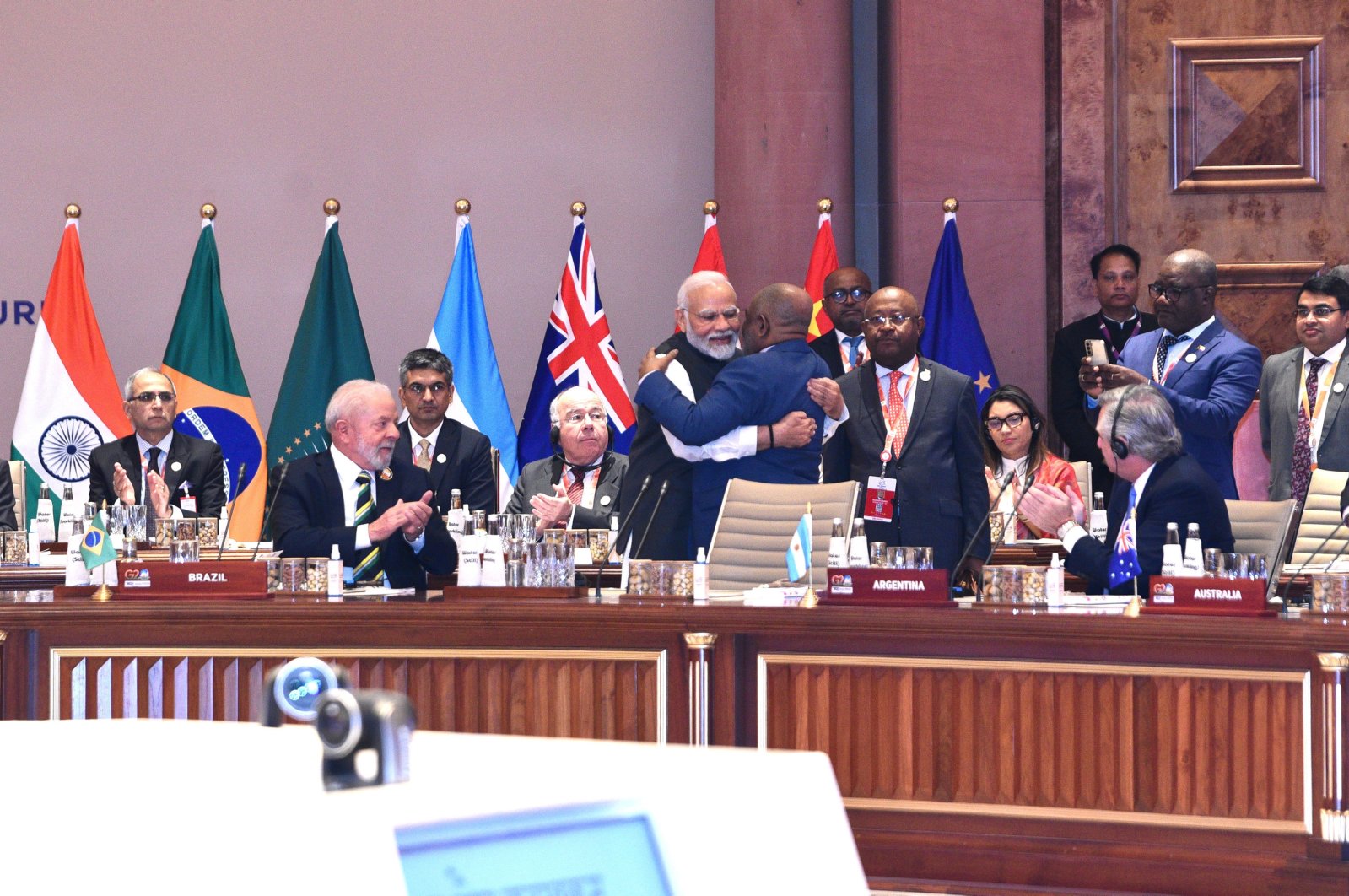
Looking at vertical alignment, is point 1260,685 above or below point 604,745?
below

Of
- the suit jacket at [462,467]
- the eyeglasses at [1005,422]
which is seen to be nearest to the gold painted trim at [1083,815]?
the suit jacket at [462,467]

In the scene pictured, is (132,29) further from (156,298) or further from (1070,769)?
(1070,769)

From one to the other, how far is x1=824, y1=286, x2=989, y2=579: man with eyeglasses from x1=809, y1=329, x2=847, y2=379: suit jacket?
1.22 m

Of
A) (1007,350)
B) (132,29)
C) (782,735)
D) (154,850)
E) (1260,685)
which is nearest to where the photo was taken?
(154,850)

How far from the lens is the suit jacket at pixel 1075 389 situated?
6.33 meters

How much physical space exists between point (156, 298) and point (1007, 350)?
412 cm

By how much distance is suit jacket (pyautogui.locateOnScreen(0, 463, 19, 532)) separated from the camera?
5773mm

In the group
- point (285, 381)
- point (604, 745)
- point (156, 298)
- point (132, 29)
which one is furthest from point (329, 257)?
point (604, 745)

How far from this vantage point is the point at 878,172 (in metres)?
7.47

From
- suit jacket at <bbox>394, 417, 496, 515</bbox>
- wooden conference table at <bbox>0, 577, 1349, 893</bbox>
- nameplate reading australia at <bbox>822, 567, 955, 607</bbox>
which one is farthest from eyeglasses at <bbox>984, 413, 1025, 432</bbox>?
wooden conference table at <bbox>0, 577, 1349, 893</bbox>

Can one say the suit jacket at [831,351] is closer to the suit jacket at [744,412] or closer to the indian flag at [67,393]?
the suit jacket at [744,412]

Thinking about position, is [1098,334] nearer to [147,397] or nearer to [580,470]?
[580,470]

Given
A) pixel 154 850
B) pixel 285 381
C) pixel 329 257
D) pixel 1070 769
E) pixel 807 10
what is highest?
pixel 807 10

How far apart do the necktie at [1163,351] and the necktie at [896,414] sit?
1035 millimetres
